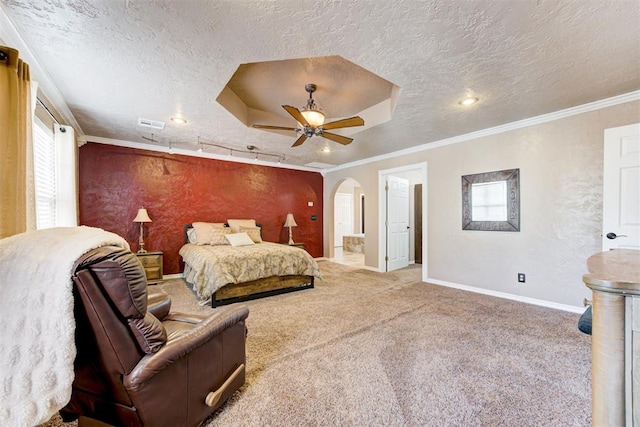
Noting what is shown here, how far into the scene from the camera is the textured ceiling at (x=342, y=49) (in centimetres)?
158

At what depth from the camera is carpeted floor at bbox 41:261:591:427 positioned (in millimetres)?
1496

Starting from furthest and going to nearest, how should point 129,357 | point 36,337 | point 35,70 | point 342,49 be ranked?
point 35,70 < point 342,49 < point 129,357 < point 36,337

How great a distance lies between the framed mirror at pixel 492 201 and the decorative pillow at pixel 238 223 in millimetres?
3871

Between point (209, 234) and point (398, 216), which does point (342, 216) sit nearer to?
point (398, 216)

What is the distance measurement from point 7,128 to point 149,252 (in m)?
3.07

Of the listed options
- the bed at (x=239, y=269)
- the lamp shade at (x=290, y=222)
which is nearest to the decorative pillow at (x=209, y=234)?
the bed at (x=239, y=269)

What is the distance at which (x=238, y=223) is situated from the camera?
16.9 ft

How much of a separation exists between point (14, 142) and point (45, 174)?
1692 millimetres

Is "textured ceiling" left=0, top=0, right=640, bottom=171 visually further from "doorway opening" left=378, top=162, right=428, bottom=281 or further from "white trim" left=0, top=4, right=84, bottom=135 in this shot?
"doorway opening" left=378, top=162, right=428, bottom=281

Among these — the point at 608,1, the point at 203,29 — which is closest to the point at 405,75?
the point at 608,1

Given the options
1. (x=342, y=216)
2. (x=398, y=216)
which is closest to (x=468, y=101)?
(x=398, y=216)

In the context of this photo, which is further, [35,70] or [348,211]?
[348,211]

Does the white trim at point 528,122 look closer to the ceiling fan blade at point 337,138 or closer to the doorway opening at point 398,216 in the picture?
the doorway opening at point 398,216

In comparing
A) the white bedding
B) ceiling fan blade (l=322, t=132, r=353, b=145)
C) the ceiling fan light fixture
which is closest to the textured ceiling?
the ceiling fan light fixture
